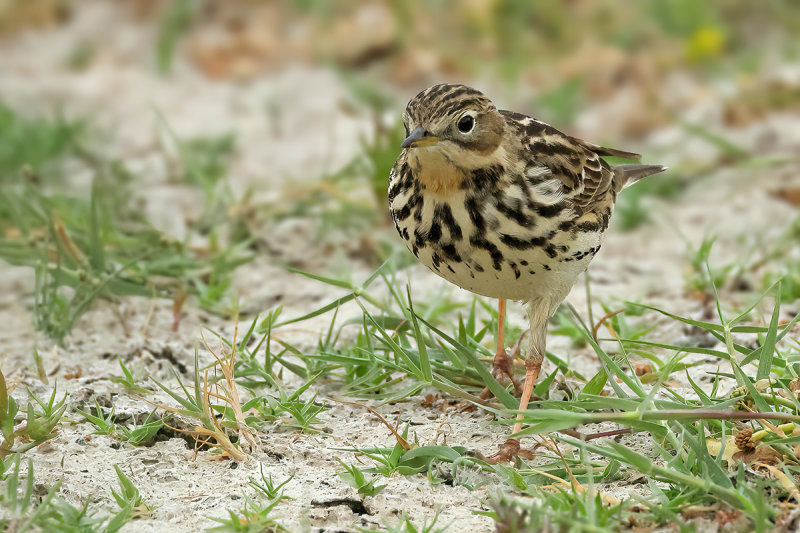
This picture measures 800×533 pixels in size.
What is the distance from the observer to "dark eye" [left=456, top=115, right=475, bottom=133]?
3750mm

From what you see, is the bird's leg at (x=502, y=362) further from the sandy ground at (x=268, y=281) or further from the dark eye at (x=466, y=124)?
the dark eye at (x=466, y=124)

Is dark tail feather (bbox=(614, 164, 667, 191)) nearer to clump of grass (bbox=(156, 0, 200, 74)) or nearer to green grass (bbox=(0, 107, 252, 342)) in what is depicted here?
green grass (bbox=(0, 107, 252, 342))

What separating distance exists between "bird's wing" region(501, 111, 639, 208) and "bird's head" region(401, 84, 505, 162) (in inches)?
10.1

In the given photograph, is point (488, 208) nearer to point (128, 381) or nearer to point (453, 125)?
point (453, 125)

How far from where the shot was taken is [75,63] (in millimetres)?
9445

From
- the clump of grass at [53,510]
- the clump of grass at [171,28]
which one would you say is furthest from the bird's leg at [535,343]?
the clump of grass at [171,28]

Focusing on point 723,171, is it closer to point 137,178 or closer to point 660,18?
point 660,18

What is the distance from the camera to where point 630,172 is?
498 centimetres

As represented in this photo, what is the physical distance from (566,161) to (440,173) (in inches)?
27.4

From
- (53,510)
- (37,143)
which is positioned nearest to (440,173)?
(53,510)

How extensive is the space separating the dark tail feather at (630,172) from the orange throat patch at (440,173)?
1323 millimetres

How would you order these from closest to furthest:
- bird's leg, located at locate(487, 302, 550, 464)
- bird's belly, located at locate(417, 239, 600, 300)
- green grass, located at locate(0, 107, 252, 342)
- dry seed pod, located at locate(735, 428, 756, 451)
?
dry seed pod, located at locate(735, 428, 756, 451) < bird's belly, located at locate(417, 239, 600, 300) < bird's leg, located at locate(487, 302, 550, 464) < green grass, located at locate(0, 107, 252, 342)

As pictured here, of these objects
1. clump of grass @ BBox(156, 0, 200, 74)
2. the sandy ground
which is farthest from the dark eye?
clump of grass @ BBox(156, 0, 200, 74)

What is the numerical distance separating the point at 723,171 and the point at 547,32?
341cm
